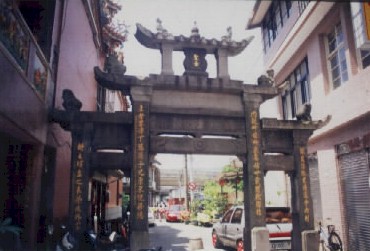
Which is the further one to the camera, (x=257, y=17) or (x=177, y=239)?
(x=257, y=17)

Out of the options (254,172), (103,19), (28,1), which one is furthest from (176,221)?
(28,1)

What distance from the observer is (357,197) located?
1143 centimetres

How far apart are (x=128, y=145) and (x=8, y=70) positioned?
4.13 m

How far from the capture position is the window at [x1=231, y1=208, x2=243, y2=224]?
12.2m

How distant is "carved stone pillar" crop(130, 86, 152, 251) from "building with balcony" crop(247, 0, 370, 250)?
4.79 meters

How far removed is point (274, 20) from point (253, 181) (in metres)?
10.8

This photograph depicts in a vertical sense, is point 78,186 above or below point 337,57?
below

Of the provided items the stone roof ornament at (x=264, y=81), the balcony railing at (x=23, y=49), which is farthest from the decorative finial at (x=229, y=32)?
the balcony railing at (x=23, y=49)

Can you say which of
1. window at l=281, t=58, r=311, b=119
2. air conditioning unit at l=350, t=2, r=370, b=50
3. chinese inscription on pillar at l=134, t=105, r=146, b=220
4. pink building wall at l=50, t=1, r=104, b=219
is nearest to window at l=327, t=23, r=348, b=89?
window at l=281, t=58, r=311, b=119

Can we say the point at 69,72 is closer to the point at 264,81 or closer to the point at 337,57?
the point at 264,81

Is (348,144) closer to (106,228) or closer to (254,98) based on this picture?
(254,98)

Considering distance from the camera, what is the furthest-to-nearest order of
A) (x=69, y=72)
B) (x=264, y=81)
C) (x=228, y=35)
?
(x=69, y=72)
(x=228, y=35)
(x=264, y=81)

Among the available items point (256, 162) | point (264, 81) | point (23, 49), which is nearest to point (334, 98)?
point (264, 81)

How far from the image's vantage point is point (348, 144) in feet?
38.4
